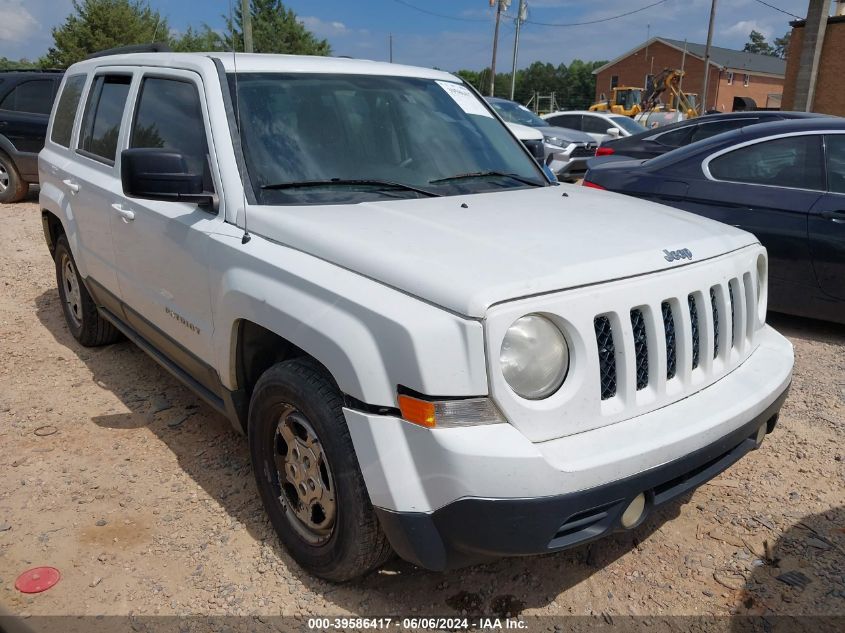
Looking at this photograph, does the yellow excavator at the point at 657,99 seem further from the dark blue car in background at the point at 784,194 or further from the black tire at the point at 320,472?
the black tire at the point at 320,472

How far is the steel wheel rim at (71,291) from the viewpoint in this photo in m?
5.18

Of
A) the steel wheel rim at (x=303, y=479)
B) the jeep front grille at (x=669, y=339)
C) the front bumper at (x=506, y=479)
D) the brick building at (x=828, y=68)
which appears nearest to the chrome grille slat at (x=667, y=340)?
the jeep front grille at (x=669, y=339)

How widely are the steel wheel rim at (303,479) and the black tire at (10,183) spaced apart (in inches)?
409

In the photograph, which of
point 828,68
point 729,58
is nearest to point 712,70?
point 729,58

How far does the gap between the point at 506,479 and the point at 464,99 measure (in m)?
2.57

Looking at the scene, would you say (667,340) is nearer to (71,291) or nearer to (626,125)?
(71,291)

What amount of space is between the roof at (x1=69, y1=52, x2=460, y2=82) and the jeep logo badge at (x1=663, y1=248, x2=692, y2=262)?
6.24ft

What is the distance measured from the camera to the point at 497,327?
206 cm

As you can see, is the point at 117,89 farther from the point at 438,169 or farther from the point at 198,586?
the point at 198,586

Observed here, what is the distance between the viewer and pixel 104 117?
4.32 meters

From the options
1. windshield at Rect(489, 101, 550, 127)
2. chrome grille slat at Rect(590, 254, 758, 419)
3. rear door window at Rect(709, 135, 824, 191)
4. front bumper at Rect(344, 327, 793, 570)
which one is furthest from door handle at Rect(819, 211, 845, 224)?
windshield at Rect(489, 101, 550, 127)

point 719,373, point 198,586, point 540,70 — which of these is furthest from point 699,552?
point 540,70

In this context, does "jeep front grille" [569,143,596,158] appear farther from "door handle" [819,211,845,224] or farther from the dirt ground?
the dirt ground

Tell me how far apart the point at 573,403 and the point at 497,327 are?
350 mm
